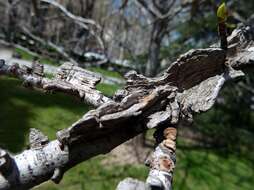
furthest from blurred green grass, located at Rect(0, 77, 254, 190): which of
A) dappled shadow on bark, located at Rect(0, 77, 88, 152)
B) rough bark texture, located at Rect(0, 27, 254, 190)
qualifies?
rough bark texture, located at Rect(0, 27, 254, 190)

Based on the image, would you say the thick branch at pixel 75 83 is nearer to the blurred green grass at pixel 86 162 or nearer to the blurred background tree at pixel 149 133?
the blurred background tree at pixel 149 133

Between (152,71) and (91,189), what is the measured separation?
5.74ft

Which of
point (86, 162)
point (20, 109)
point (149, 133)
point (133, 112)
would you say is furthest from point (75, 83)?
point (149, 133)

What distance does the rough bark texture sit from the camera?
2.97ft

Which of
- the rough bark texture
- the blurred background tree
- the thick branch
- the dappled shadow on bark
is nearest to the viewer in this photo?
the rough bark texture

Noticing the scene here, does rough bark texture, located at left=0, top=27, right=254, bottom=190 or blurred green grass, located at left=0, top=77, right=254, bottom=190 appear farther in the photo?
blurred green grass, located at left=0, top=77, right=254, bottom=190

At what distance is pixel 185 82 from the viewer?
123cm

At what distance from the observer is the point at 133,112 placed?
100cm

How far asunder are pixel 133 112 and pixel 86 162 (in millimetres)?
4365

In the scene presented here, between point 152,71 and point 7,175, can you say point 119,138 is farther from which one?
point 152,71

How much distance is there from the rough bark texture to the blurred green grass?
3.04 meters

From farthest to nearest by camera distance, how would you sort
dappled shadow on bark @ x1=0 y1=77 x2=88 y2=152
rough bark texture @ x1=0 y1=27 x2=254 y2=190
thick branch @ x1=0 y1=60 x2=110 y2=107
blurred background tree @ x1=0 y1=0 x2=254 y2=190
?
1. dappled shadow on bark @ x1=0 y1=77 x2=88 y2=152
2. blurred background tree @ x1=0 y1=0 x2=254 y2=190
3. thick branch @ x1=0 y1=60 x2=110 y2=107
4. rough bark texture @ x1=0 y1=27 x2=254 y2=190

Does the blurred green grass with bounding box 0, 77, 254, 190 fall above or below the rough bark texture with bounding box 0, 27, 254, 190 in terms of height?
above

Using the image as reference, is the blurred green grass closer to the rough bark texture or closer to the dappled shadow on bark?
the dappled shadow on bark
